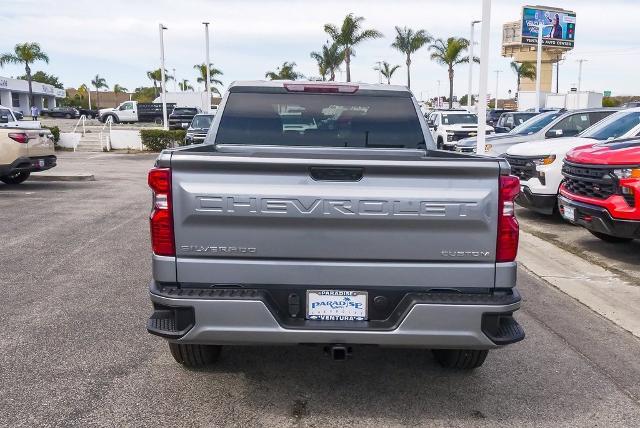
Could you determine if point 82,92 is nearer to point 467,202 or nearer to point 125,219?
point 125,219

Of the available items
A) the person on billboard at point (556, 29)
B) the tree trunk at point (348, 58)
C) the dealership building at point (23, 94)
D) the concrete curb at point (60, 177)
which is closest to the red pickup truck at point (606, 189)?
the concrete curb at point (60, 177)

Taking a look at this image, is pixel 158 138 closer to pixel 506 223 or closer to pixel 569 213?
pixel 569 213

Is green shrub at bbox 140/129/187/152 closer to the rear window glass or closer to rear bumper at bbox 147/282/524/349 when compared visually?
the rear window glass

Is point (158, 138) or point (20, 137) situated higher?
point (20, 137)

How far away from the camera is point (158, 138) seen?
28312 mm

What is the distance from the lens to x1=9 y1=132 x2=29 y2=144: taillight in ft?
43.8

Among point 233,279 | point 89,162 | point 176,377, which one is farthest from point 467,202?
point 89,162

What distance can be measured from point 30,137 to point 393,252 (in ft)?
40.3

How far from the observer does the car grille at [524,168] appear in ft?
33.6

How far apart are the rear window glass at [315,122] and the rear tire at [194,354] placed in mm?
1559

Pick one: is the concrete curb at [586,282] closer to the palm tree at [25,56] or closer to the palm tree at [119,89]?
the palm tree at [25,56]

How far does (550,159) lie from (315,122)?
630 cm

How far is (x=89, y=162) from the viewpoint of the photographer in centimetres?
2272

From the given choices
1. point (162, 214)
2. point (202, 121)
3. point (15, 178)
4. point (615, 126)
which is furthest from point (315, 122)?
point (202, 121)
